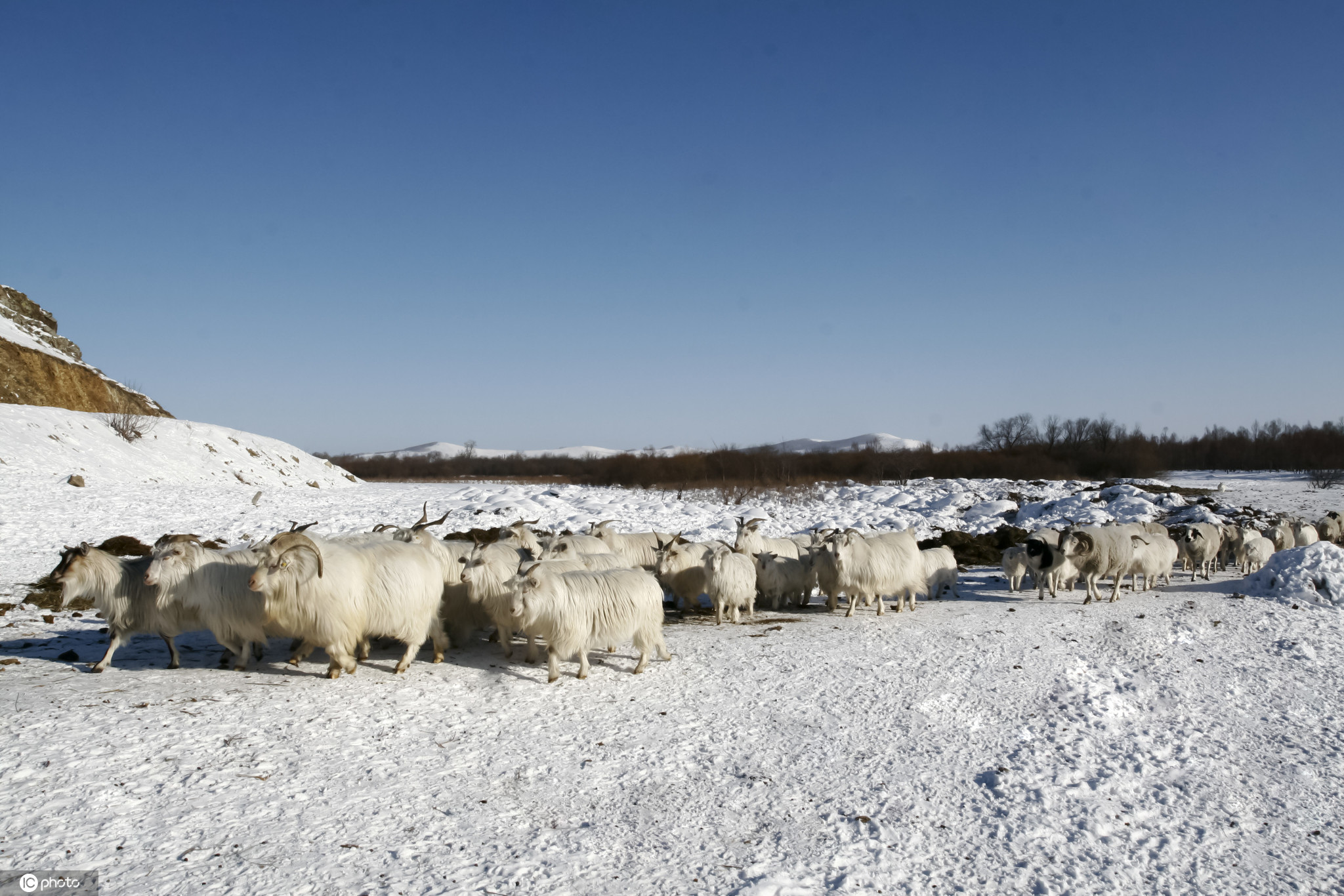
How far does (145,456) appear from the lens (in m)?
25.3

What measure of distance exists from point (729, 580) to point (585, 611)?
330cm

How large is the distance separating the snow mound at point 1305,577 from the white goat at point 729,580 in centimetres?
837

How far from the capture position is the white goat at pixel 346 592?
729 centimetres

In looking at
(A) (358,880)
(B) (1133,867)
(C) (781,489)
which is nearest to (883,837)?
(B) (1133,867)

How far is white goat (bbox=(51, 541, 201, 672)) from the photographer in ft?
25.0

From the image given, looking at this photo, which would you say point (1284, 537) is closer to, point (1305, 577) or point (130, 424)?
point (1305, 577)

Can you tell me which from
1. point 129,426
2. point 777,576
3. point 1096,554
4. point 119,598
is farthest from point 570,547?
point 129,426

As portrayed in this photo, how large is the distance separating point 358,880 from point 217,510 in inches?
689

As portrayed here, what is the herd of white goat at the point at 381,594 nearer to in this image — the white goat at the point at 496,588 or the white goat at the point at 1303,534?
the white goat at the point at 496,588

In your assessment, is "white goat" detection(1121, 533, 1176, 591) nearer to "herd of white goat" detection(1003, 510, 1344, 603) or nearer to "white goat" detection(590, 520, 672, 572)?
"herd of white goat" detection(1003, 510, 1344, 603)

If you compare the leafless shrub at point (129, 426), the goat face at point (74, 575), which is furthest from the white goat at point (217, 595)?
the leafless shrub at point (129, 426)

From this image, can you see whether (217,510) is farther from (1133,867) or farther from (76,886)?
(1133,867)

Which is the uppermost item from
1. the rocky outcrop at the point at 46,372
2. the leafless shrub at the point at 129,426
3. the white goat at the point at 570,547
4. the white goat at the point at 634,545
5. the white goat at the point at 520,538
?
the rocky outcrop at the point at 46,372

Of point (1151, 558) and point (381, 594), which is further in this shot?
point (1151, 558)
